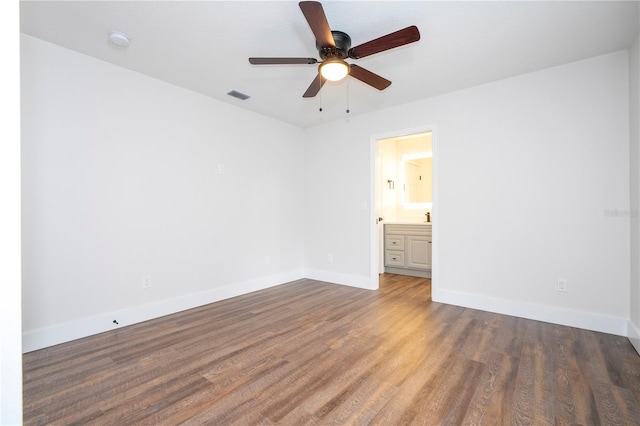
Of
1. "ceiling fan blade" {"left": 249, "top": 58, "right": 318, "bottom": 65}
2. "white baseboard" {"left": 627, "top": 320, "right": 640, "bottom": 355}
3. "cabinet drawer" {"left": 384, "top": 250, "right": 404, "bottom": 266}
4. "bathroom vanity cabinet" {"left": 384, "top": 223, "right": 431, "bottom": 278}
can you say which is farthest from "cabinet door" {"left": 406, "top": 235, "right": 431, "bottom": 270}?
"ceiling fan blade" {"left": 249, "top": 58, "right": 318, "bottom": 65}

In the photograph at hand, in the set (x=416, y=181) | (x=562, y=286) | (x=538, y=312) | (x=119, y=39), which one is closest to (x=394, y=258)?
(x=416, y=181)

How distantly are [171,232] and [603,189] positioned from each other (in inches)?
168

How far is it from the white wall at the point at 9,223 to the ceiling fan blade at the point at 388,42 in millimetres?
1700

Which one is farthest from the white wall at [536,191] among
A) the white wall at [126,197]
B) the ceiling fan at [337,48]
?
the white wall at [126,197]

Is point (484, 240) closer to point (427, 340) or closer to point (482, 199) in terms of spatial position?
point (482, 199)

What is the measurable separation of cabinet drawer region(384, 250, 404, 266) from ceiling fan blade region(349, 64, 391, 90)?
10.2 ft

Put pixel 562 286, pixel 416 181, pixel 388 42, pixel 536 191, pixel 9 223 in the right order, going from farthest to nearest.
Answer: pixel 416 181 → pixel 536 191 → pixel 562 286 → pixel 388 42 → pixel 9 223

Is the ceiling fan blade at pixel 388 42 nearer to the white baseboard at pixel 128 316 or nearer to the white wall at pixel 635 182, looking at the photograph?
the white wall at pixel 635 182

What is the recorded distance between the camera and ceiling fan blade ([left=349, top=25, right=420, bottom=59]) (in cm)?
176

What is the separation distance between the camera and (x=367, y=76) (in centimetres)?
234

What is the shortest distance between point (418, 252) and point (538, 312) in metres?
1.93

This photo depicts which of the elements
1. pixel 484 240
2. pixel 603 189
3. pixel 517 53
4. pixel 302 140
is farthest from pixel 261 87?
pixel 603 189

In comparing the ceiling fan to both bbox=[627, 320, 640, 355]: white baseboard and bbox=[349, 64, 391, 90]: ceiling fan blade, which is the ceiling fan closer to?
bbox=[349, 64, 391, 90]: ceiling fan blade

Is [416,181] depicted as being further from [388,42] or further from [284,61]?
[284,61]
